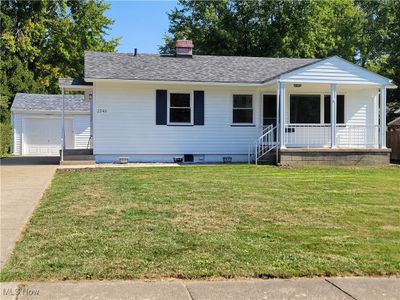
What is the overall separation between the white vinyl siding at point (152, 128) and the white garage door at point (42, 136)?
36.5ft

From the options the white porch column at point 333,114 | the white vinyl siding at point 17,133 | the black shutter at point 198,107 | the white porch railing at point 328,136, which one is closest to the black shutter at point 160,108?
the black shutter at point 198,107

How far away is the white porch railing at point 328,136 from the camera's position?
62.1ft

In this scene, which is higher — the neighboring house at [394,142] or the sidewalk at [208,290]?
the neighboring house at [394,142]

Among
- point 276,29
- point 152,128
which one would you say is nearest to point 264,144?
point 152,128

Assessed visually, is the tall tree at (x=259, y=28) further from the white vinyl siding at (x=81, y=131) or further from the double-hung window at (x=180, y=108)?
the double-hung window at (x=180, y=108)

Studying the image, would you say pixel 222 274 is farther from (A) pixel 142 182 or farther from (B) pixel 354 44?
(B) pixel 354 44

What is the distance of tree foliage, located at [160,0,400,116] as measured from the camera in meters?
35.3

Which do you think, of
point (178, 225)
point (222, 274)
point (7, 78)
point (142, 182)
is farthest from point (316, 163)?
point (7, 78)

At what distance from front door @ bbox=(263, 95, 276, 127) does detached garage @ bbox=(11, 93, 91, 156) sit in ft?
40.2

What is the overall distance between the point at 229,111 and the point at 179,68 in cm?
259

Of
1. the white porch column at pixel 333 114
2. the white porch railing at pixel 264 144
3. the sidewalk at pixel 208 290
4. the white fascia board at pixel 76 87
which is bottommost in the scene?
the sidewalk at pixel 208 290

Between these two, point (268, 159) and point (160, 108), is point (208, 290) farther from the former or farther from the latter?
point (160, 108)

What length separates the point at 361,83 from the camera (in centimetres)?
1792

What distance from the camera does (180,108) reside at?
61.6 feet
